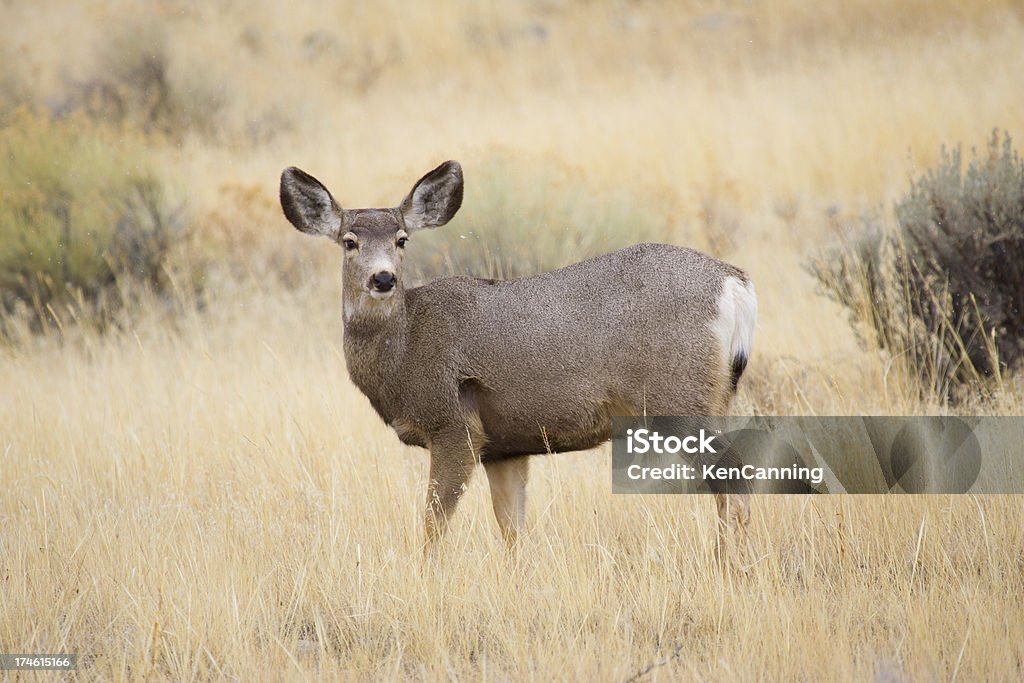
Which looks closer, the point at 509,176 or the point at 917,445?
the point at 917,445

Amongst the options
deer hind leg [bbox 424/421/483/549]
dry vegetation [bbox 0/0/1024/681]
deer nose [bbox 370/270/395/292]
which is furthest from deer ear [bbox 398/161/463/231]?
dry vegetation [bbox 0/0/1024/681]

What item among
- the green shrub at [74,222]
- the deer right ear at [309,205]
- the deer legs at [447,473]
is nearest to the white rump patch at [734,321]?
the deer legs at [447,473]

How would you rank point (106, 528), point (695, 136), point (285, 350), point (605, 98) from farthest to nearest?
point (605, 98) → point (695, 136) → point (285, 350) → point (106, 528)

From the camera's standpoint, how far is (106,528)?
538 centimetres

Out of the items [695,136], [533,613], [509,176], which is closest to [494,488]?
[533,613]

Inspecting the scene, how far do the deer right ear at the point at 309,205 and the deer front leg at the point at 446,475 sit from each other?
3.95ft

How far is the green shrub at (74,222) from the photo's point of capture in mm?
10641

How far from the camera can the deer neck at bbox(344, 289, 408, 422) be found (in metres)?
5.18

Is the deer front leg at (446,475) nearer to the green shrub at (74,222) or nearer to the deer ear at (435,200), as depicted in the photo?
the deer ear at (435,200)

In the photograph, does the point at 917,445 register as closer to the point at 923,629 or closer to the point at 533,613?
the point at 923,629

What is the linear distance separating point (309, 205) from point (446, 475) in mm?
1503

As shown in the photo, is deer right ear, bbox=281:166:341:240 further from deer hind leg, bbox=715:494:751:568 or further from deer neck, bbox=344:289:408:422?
deer hind leg, bbox=715:494:751:568

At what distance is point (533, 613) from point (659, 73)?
18.8 m

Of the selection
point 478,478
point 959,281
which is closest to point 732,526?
point 478,478
